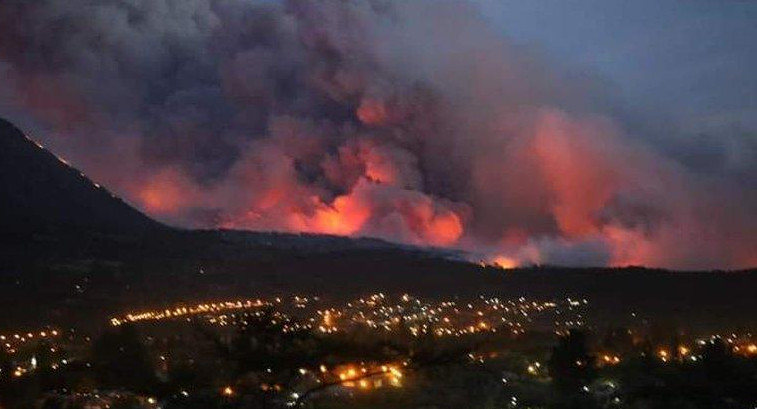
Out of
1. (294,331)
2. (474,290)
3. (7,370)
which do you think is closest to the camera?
(294,331)

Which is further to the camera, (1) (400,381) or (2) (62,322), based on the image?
(2) (62,322)

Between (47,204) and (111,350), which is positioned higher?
(47,204)

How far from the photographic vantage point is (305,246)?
58594 millimetres

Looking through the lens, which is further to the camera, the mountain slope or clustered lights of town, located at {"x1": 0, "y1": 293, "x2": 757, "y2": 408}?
the mountain slope

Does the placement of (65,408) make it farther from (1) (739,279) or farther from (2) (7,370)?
(1) (739,279)

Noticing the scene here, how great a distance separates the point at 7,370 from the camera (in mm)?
22031

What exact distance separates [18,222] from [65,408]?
60362 millimetres


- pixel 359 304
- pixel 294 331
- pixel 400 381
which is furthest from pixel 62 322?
pixel 294 331

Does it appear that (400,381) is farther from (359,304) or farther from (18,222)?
(18,222)

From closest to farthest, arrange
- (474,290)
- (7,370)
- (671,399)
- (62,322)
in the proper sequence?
1. (671,399)
2. (7,370)
3. (62,322)
4. (474,290)

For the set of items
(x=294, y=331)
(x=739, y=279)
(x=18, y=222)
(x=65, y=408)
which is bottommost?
(x=65, y=408)

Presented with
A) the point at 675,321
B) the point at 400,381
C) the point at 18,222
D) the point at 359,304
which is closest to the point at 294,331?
the point at 400,381

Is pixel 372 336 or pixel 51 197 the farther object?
pixel 51 197

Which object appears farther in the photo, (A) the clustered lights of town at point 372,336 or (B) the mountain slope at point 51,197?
(B) the mountain slope at point 51,197
